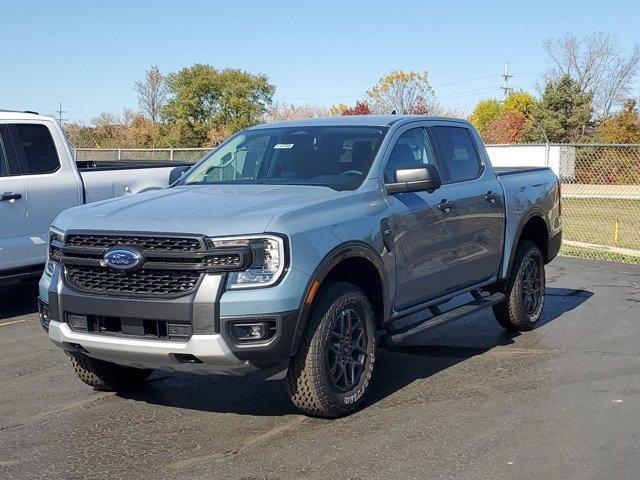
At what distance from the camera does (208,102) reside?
149ft

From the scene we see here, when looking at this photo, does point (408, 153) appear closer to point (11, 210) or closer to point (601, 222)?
point (11, 210)

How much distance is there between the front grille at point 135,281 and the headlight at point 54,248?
20 centimetres

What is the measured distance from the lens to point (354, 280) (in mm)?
5664

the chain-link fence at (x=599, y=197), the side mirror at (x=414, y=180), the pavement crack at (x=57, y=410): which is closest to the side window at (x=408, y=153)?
the side mirror at (x=414, y=180)

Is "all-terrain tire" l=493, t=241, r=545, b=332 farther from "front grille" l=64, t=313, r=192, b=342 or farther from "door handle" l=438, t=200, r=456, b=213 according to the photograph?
"front grille" l=64, t=313, r=192, b=342

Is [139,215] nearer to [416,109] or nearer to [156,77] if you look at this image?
[416,109]

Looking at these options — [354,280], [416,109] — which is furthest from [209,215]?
[416,109]

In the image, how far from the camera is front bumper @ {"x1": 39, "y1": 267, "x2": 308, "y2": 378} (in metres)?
4.70

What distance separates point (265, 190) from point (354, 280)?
0.86 m

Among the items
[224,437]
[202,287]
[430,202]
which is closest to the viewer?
[202,287]

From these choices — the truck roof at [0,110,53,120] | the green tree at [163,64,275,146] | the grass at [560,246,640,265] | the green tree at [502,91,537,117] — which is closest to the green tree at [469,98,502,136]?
the green tree at [502,91,537,117]

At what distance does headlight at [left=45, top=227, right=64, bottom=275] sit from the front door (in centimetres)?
219

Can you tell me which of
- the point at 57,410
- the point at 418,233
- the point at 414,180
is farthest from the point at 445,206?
the point at 57,410

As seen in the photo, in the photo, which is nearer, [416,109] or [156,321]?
[156,321]
